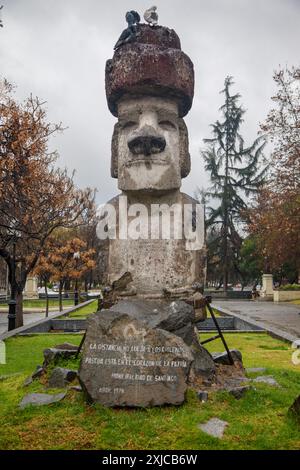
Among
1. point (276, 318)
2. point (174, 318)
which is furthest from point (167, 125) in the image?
point (276, 318)

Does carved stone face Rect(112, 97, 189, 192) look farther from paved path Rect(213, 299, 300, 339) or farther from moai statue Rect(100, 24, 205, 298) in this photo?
paved path Rect(213, 299, 300, 339)

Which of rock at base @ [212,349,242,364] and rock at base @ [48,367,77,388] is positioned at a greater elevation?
rock at base @ [212,349,242,364]

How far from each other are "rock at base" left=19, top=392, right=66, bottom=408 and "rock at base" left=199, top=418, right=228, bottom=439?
172cm

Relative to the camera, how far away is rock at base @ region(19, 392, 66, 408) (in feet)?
17.4

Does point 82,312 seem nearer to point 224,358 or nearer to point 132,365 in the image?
point 224,358

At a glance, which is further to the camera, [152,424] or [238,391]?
[238,391]

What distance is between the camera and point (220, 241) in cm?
3769

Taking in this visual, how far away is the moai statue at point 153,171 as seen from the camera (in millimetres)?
6285

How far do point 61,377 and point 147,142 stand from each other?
10.3ft

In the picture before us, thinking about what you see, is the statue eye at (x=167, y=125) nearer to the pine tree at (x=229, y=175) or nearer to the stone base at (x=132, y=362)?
the stone base at (x=132, y=362)

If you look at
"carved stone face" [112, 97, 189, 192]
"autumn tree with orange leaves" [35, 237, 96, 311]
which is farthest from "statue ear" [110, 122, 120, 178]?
"autumn tree with orange leaves" [35, 237, 96, 311]

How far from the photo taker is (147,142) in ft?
20.1

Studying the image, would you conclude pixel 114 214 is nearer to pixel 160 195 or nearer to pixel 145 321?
pixel 160 195

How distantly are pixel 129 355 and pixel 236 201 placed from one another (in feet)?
109
